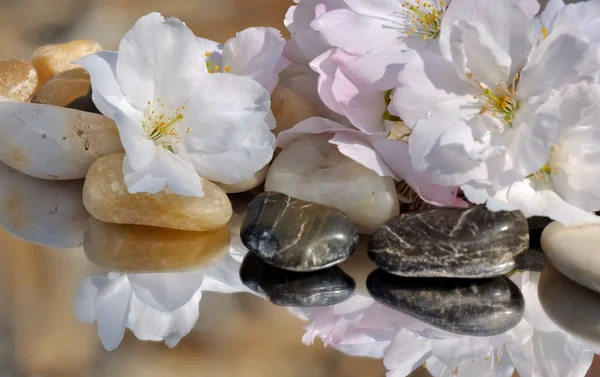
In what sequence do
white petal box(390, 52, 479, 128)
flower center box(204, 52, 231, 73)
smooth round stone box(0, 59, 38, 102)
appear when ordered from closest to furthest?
white petal box(390, 52, 479, 128) → flower center box(204, 52, 231, 73) → smooth round stone box(0, 59, 38, 102)

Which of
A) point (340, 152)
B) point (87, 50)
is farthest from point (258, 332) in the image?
point (87, 50)

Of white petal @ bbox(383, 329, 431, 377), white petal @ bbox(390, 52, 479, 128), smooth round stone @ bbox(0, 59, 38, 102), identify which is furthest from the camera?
smooth round stone @ bbox(0, 59, 38, 102)

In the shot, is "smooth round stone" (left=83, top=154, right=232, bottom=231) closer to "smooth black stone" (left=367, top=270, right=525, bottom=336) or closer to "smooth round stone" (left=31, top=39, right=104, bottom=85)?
"smooth black stone" (left=367, top=270, right=525, bottom=336)

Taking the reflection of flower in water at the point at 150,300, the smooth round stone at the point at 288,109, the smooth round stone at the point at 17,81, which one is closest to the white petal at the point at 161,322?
the reflection of flower in water at the point at 150,300

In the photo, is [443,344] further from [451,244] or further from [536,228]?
[536,228]

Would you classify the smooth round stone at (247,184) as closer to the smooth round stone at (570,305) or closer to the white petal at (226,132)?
the white petal at (226,132)

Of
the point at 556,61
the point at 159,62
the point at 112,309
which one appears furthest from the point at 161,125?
→ the point at 556,61

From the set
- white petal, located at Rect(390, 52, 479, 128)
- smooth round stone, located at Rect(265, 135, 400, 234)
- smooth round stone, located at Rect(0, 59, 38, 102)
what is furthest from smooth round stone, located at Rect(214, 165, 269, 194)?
smooth round stone, located at Rect(0, 59, 38, 102)
